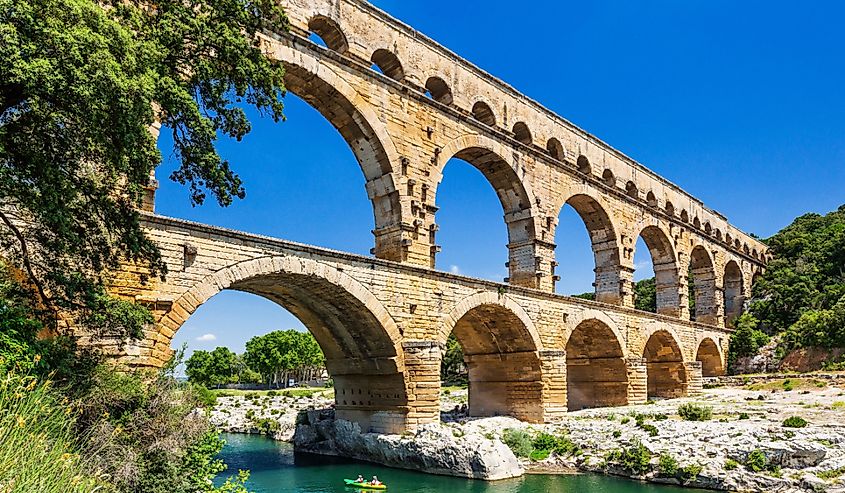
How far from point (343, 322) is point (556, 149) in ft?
44.5

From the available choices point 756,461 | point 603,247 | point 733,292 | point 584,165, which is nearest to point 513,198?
point 584,165

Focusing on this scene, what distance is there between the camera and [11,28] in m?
7.25

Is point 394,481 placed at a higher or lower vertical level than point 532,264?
lower

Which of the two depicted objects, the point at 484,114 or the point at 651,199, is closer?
the point at 484,114

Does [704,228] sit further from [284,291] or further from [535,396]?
[284,291]

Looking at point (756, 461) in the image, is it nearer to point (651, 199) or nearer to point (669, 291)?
point (669, 291)

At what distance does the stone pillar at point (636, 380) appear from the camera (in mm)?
27125

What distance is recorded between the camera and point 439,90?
74.1 ft

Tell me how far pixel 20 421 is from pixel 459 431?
583 inches

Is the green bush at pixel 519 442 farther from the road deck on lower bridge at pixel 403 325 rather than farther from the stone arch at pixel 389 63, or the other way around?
the stone arch at pixel 389 63

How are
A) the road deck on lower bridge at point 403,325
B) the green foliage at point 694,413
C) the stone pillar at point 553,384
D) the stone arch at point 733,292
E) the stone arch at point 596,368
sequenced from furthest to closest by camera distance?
1. the stone arch at point 733,292
2. the stone arch at point 596,368
3. the stone pillar at point 553,384
4. the green foliage at point 694,413
5. the road deck on lower bridge at point 403,325

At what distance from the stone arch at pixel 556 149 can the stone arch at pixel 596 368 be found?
22.8 ft

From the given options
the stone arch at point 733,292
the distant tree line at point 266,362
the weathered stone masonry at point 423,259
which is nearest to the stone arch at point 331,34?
the weathered stone masonry at point 423,259

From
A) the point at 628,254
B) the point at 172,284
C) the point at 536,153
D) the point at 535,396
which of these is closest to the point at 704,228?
the point at 628,254
